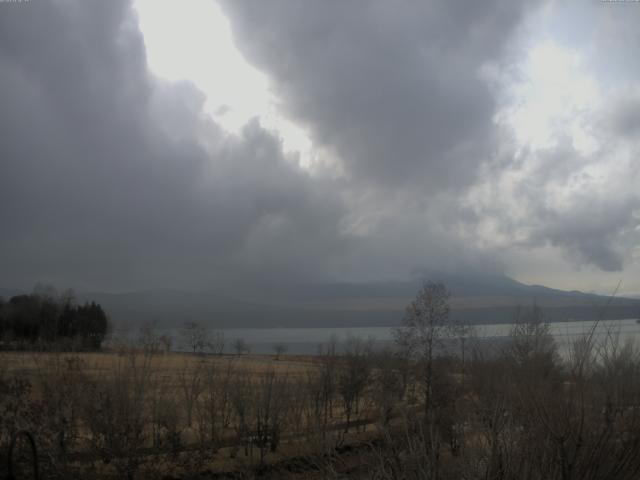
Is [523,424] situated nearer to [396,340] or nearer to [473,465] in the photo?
Answer: [473,465]

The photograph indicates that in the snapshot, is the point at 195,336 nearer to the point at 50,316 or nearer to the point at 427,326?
the point at 50,316

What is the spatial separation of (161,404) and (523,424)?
21441 millimetres

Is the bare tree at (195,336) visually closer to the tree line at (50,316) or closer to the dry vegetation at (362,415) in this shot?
the tree line at (50,316)

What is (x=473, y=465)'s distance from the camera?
8.43m

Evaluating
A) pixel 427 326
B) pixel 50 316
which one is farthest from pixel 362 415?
pixel 50 316

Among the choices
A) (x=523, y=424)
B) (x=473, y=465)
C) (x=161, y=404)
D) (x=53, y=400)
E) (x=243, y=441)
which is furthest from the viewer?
(x=243, y=441)

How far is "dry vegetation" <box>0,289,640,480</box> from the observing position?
27.7ft

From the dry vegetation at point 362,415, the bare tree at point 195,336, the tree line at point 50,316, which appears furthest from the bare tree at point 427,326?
the bare tree at point 195,336

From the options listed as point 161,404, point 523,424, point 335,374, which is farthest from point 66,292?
point 523,424

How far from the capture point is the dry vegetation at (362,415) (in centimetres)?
843

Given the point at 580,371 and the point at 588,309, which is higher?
the point at 588,309

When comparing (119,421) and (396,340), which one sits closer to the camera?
(119,421)

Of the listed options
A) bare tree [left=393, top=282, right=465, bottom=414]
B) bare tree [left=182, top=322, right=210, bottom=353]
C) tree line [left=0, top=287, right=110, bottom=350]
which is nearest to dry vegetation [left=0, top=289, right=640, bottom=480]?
bare tree [left=393, top=282, right=465, bottom=414]

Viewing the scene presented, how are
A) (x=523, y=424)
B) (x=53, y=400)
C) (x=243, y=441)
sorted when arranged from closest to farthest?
(x=523, y=424), (x=53, y=400), (x=243, y=441)
